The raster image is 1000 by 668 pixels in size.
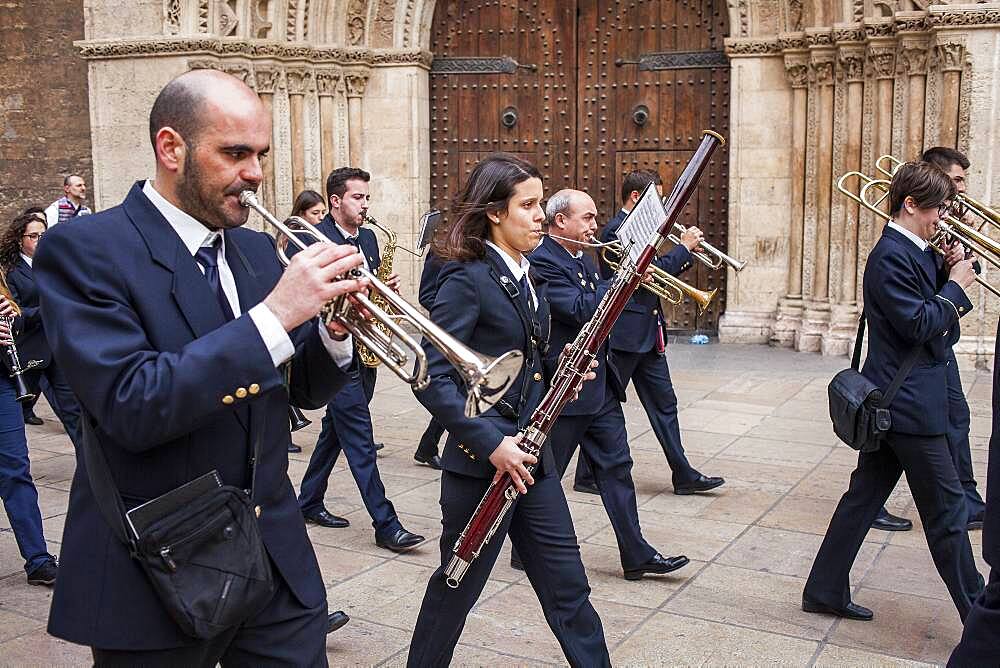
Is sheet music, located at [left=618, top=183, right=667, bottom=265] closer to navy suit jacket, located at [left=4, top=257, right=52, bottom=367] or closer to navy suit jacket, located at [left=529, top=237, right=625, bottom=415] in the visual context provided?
navy suit jacket, located at [left=529, top=237, right=625, bottom=415]

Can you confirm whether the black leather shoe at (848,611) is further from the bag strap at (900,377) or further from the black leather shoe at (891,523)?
the black leather shoe at (891,523)

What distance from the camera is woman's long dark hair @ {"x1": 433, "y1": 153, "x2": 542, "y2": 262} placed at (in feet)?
11.4

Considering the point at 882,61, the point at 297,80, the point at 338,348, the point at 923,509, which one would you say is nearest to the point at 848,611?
the point at 923,509

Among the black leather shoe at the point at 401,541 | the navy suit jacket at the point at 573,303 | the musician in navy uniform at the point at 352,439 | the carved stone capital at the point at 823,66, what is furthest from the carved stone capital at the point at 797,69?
the black leather shoe at the point at 401,541

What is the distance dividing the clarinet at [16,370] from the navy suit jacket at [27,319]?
78mm

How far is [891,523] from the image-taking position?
5520 mm

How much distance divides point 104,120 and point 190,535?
10809 mm

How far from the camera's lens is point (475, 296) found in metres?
3.38

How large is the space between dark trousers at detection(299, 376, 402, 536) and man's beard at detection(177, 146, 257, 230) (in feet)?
9.57

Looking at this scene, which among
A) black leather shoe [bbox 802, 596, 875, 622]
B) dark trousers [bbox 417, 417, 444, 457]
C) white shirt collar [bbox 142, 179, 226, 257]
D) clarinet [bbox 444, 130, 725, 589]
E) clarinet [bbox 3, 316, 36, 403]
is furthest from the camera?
dark trousers [bbox 417, 417, 444, 457]

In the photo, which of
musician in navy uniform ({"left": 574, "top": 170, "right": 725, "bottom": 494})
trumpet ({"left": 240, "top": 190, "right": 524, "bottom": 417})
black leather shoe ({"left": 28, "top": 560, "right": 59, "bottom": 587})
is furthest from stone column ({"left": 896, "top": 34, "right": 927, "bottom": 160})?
trumpet ({"left": 240, "top": 190, "right": 524, "bottom": 417})

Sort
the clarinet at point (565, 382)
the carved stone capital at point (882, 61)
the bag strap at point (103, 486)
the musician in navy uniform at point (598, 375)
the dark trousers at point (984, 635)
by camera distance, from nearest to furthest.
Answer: the bag strap at point (103, 486) < the dark trousers at point (984, 635) < the clarinet at point (565, 382) < the musician in navy uniform at point (598, 375) < the carved stone capital at point (882, 61)

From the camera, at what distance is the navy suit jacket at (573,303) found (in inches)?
178

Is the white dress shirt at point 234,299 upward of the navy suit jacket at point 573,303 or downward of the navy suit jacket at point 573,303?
upward
